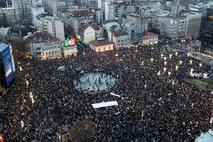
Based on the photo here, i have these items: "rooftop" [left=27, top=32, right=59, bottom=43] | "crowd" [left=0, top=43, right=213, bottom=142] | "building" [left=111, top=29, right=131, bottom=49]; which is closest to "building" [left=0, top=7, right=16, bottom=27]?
"rooftop" [left=27, top=32, right=59, bottom=43]

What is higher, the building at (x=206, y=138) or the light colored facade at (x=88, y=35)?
the light colored facade at (x=88, y=35)

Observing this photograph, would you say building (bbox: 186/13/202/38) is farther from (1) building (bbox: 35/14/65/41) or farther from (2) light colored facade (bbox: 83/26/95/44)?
(1) building (bbox: 35/14/65/41)

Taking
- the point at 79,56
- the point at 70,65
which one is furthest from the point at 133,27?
the point at 70,65

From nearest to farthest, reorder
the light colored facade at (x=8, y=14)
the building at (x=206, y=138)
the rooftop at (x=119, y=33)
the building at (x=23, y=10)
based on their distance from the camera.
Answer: the building at (x=206, y=138)
the rooftop at (x=119, y=33)
the light colored facade at (x=8, y=14)
the building at (x=23, y=10)

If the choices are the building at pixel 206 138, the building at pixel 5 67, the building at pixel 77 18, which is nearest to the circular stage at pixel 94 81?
the building at pixel 5 67

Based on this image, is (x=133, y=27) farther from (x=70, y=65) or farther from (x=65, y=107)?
(x=65, y=107)

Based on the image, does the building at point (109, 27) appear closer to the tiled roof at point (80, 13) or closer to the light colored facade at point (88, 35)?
the light colored facade at point (88, 35)
